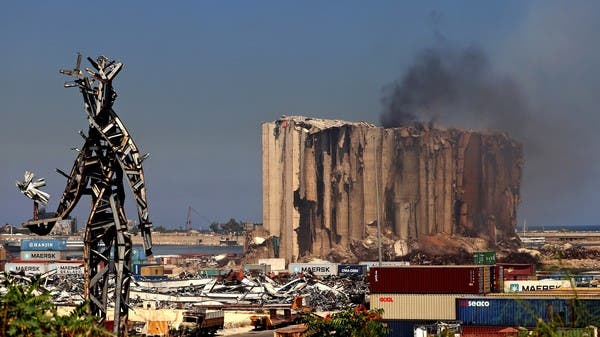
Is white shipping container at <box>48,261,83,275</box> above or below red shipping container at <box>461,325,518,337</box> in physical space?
above

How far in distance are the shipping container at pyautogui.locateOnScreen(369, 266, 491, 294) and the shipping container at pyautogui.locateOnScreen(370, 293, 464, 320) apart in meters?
0.35

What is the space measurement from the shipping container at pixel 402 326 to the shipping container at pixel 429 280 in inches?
93.6

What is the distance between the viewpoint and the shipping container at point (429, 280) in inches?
3132

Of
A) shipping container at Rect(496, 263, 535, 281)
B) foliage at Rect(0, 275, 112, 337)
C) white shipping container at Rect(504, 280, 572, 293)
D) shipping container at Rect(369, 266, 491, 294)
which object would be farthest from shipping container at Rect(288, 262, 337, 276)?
foliage at Rect(0, 275, 112, 337)

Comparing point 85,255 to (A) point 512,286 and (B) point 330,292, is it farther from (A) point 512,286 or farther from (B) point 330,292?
(B) point 330,292

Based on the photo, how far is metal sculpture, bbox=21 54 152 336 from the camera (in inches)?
1238

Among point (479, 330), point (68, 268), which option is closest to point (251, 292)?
point (68, 268)

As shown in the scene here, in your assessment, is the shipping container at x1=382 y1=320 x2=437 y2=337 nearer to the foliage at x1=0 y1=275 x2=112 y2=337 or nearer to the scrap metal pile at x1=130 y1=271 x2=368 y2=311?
the scrap metal pile at x1=130 y1=271 x2=368 y2=311

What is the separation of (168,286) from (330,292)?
1005 inches

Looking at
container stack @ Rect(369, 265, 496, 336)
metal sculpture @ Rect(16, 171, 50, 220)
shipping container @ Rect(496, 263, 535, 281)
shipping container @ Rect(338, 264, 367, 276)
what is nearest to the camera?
metal sculpture @ Rect(16, 171, 50, 220)

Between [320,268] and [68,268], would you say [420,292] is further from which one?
[320,268]

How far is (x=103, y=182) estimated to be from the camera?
104ft

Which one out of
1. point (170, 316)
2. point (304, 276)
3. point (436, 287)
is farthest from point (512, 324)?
point (304, 276)

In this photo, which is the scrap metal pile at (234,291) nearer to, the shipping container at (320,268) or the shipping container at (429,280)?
the shipping container at (320,268)
